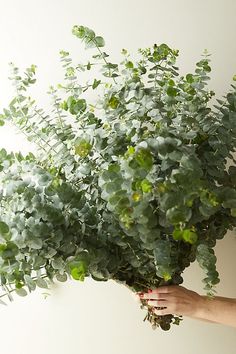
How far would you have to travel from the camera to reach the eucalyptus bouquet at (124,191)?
1.19 metres

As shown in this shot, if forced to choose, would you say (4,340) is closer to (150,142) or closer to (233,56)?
(150,142)

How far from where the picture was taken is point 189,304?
1623 mm

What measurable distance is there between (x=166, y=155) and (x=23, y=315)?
3.87 feet

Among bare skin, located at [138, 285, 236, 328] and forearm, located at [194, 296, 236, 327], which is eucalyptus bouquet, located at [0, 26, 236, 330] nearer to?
bare skin, located at [138, 285, 236, 328]

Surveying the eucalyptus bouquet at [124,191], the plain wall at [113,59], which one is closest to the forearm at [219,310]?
the eucalyptus bouquet at [124,191]

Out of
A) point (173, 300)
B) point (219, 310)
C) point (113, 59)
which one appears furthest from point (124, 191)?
point (113, 59)

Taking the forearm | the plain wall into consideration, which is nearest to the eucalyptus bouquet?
the forearm

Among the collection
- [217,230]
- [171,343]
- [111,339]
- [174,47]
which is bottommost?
[111,339]

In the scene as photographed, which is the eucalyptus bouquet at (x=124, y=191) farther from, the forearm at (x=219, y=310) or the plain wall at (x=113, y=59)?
the plain wall at (x=113, y=59)

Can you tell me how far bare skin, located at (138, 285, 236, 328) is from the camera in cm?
159

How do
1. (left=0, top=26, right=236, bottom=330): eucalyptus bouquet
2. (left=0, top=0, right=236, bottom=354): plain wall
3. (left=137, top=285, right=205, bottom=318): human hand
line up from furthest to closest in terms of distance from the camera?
(left=0, top=0, right=236, bottom=354): plain wall → (left=137, top=285, right=205, bottom=318): human hand → (left=0, top=26, right=236, bottom=330): eucalyptus bouquet

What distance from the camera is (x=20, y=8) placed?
1.99m

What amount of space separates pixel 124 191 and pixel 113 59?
0.95m

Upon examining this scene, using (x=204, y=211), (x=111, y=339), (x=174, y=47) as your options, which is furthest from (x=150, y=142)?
(x=111, y=339)
